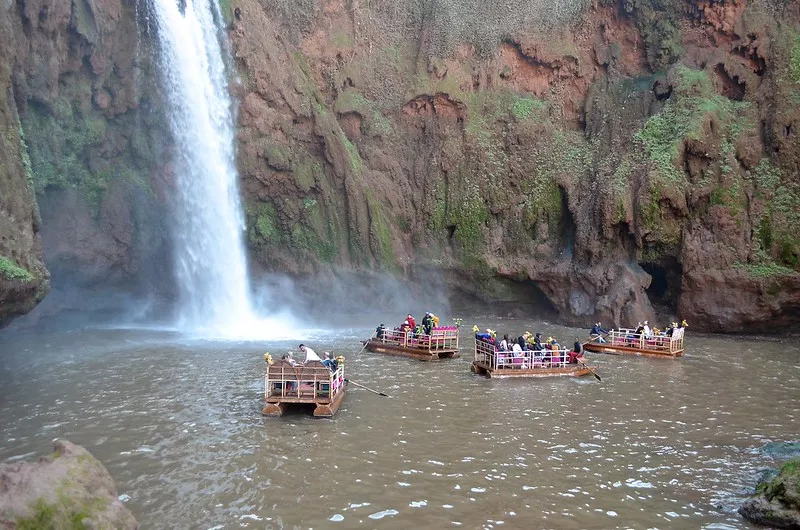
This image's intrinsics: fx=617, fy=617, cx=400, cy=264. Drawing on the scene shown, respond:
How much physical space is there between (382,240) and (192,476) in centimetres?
2924

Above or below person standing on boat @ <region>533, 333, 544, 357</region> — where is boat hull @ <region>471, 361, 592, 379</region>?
below

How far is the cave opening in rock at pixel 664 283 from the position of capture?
34.2m

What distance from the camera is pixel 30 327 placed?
31.6 meters

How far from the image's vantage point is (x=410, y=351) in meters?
24.8

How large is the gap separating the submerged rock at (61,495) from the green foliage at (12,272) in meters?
13.7

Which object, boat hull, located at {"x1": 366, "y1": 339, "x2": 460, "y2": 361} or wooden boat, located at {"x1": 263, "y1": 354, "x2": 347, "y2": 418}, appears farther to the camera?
boat hull, located at {"x1": 366, "y1": 339, "x2": 460, "y2": 361}

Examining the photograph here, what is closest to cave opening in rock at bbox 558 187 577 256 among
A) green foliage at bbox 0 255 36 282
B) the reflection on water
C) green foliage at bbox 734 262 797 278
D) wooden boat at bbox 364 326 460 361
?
Answer: green foliage at bbox 734 262 797 278

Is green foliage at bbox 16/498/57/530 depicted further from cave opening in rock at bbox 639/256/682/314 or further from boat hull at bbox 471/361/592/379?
cave opening in rock at bbox 639/256/682/314

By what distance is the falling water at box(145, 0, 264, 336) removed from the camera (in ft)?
112

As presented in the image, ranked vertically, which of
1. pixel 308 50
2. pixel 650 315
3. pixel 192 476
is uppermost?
pixel 308 50

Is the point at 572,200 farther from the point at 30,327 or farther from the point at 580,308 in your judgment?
the point at 30,327

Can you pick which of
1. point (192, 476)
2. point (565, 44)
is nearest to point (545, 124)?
point (565, 44)

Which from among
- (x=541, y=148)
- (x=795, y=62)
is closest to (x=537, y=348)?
(x=541, y=148)

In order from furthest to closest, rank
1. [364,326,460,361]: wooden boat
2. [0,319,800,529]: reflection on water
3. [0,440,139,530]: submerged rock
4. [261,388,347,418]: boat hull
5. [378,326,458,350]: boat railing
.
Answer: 1. [378,326,458,350]: boat railing
2. [364,326,460,361]: wooden boat
3. [261,388,347,418]: boat hull
4. [0,319,800,529]: reflection on water
5. [0,440,139,530]: submerged rock
